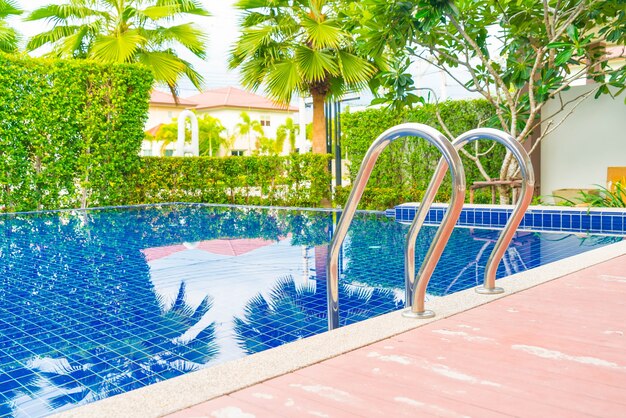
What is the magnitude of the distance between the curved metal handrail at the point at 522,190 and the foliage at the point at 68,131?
11.4 metres

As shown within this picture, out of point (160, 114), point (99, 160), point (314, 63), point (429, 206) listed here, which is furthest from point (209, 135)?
point (429, 206)

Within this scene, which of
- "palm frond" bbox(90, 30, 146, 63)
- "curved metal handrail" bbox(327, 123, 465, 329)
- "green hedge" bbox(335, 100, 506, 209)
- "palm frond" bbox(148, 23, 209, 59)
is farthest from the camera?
"palm frond" bbox(148, 23, 209, 59)

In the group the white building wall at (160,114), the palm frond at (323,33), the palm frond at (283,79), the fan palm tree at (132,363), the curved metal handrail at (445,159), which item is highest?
the white building wall at (160,114)

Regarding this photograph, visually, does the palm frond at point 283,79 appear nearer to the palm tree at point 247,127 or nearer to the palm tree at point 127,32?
the palm tree at point 127,32

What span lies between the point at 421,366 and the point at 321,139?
13.1 metres

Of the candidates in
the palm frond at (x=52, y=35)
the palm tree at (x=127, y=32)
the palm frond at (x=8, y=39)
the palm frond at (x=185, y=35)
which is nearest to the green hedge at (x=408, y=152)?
the palm frond at (x=185, y=35)

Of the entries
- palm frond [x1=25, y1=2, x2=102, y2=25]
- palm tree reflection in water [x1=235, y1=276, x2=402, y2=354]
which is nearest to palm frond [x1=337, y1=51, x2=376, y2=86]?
palm frond [x1=25, y1=2, x2=102, y2=25]

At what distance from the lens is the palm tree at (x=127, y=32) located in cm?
1516

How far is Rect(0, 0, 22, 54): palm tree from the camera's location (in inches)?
584

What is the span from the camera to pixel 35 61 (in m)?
12.8

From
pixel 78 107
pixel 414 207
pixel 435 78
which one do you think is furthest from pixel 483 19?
pixel 435 78

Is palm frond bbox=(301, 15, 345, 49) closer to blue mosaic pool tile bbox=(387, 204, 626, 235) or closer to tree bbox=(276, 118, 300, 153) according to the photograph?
blue mosaic pool tile bbox=(387, 204, 626, 235)

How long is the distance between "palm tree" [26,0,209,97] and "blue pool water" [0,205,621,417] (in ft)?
21.4

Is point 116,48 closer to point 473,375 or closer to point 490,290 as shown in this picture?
point 490,290
